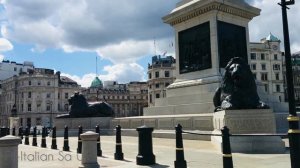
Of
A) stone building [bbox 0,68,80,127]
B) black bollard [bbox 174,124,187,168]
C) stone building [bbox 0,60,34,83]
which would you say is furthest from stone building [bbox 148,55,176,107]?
black bollard [bbox 174,124,187,168]

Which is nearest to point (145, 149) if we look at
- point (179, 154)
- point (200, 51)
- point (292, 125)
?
point (179, 154)

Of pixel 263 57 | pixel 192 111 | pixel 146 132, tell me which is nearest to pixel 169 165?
pixel 146 132

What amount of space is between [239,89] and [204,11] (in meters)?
11.4

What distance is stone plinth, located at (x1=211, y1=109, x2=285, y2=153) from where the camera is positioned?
1412cm

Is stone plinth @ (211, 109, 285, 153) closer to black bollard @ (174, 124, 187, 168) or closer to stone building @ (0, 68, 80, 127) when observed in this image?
black bollard @ (174, 124, 187, 168)

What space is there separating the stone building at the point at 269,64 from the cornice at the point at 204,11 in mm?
74958

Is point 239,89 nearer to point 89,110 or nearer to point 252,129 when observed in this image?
point 252,129

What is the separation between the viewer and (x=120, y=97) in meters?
147

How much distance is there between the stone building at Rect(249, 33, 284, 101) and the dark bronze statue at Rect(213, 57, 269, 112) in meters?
87.0

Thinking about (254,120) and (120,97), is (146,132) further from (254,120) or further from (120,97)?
(120,97)

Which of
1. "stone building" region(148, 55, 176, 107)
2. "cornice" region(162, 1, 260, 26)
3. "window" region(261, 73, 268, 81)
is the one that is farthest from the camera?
"stone building" region(148, 55, 176, 107)

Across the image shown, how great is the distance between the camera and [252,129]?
48.9 ft

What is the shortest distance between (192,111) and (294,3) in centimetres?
1549

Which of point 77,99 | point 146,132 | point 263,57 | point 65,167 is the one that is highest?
point 263,57
